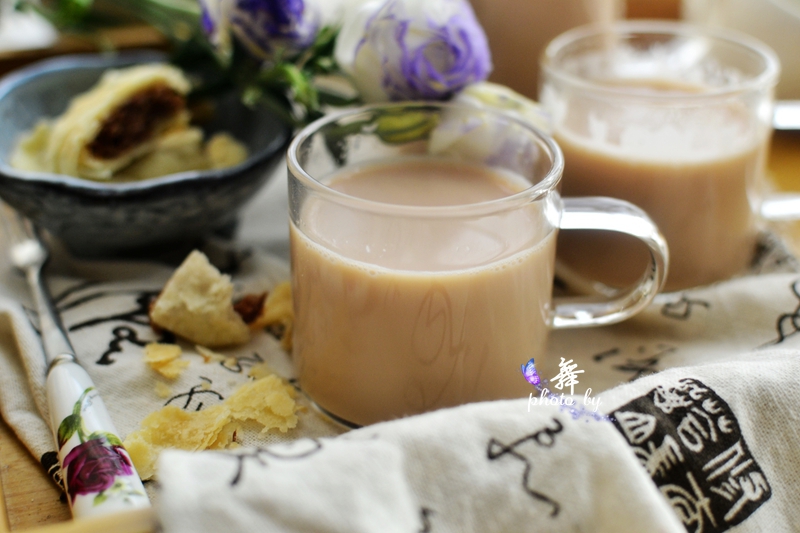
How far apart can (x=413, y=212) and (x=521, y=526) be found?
0.75 feet

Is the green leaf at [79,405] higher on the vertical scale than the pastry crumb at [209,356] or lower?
higher

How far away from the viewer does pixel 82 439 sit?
565 millimetres

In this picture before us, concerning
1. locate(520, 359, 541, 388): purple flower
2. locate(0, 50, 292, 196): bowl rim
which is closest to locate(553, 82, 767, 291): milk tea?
locate(520, 359, 541, 388): purple flower

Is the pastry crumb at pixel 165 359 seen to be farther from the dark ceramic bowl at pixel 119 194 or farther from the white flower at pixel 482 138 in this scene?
the white flower at pixel 482 138

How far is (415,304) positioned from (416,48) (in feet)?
0.93

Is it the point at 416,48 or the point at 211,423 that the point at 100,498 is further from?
the point at 416,48

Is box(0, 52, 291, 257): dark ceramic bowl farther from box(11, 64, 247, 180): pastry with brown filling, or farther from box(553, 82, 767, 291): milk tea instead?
box(553, 82, 767, 291): milk tea

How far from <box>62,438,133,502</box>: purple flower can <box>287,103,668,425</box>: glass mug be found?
179 mm

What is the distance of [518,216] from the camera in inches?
22.8

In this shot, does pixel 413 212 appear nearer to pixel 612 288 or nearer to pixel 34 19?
pixel 612 288

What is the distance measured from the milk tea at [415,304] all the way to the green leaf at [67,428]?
19cm

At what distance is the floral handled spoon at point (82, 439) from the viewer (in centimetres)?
51

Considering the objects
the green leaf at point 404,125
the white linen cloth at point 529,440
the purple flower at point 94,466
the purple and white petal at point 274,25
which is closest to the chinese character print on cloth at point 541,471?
the white linen cloth at point 529,440

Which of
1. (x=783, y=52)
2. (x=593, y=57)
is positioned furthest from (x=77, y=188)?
(x=783, y=52)
